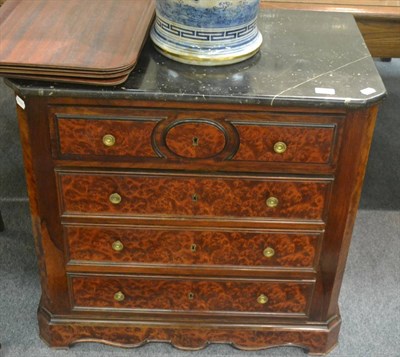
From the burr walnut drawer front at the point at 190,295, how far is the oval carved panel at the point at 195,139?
1.34ft

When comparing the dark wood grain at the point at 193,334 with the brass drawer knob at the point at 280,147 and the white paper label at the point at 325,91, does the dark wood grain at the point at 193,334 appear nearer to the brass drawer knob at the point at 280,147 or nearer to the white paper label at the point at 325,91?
the brass drawer knob at the point at 280,147

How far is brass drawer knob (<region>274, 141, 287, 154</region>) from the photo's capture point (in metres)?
1.41

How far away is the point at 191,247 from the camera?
5.26 ft

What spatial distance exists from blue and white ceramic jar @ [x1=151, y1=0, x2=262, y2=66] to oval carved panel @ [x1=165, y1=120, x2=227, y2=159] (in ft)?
0.51

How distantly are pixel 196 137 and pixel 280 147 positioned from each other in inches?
7.5

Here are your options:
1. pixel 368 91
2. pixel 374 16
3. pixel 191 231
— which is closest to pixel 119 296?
pixel 191 231

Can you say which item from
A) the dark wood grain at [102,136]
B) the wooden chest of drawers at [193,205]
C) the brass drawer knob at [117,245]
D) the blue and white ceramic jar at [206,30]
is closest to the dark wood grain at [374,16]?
the wooden chest of drawers at [193,205]

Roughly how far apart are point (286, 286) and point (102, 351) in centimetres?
56

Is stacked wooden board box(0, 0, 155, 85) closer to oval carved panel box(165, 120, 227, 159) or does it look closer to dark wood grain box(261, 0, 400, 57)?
oval carved panel box(165, 120, 227, 159)

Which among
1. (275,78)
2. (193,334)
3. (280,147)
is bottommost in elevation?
(193,334)

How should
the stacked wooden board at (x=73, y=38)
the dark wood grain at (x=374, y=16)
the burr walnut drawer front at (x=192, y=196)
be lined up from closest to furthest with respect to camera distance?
the stacked wooden board at (x=73, y=38) → the burr walnut drawer front at (x=192, y=196) → the dark wood grain at (x=374, y=16)

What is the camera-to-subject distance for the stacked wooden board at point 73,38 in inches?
52.1

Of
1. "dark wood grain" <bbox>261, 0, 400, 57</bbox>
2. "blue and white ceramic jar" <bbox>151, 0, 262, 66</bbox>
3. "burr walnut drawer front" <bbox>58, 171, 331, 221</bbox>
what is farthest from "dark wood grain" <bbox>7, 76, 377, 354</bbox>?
"dark wood grain" <bbox>261, 0, 400, 57</bbox>

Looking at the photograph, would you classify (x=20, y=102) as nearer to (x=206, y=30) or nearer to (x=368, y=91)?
(x=206, y=30)
